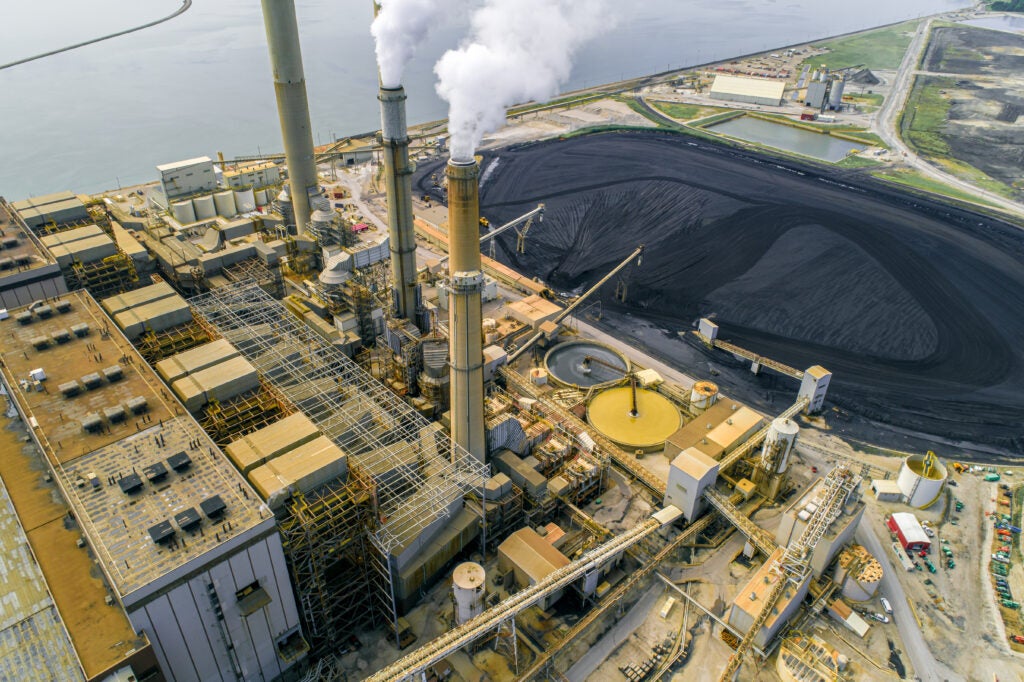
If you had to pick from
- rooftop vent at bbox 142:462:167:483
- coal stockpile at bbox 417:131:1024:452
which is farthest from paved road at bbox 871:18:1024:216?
rooftop vent at bbox 142:462:167:483

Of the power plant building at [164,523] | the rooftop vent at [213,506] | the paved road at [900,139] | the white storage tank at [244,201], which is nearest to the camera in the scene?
the power plant building at [164,523]

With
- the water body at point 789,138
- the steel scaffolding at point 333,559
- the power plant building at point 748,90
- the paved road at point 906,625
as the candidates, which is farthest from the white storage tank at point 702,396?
the power plant building at point 748,90

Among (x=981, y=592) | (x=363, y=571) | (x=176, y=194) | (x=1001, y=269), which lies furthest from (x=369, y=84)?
(x=981, y=592)

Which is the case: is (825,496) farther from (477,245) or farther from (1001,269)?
(1001,269)

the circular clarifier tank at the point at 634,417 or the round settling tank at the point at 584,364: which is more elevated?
the round settling tank at the point at 584,364

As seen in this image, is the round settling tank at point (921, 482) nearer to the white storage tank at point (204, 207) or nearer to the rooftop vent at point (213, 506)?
the rooftop vent at point (213, 506)

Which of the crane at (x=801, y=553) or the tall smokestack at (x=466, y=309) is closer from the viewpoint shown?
the tall smokestack at (x=466, y=309)
